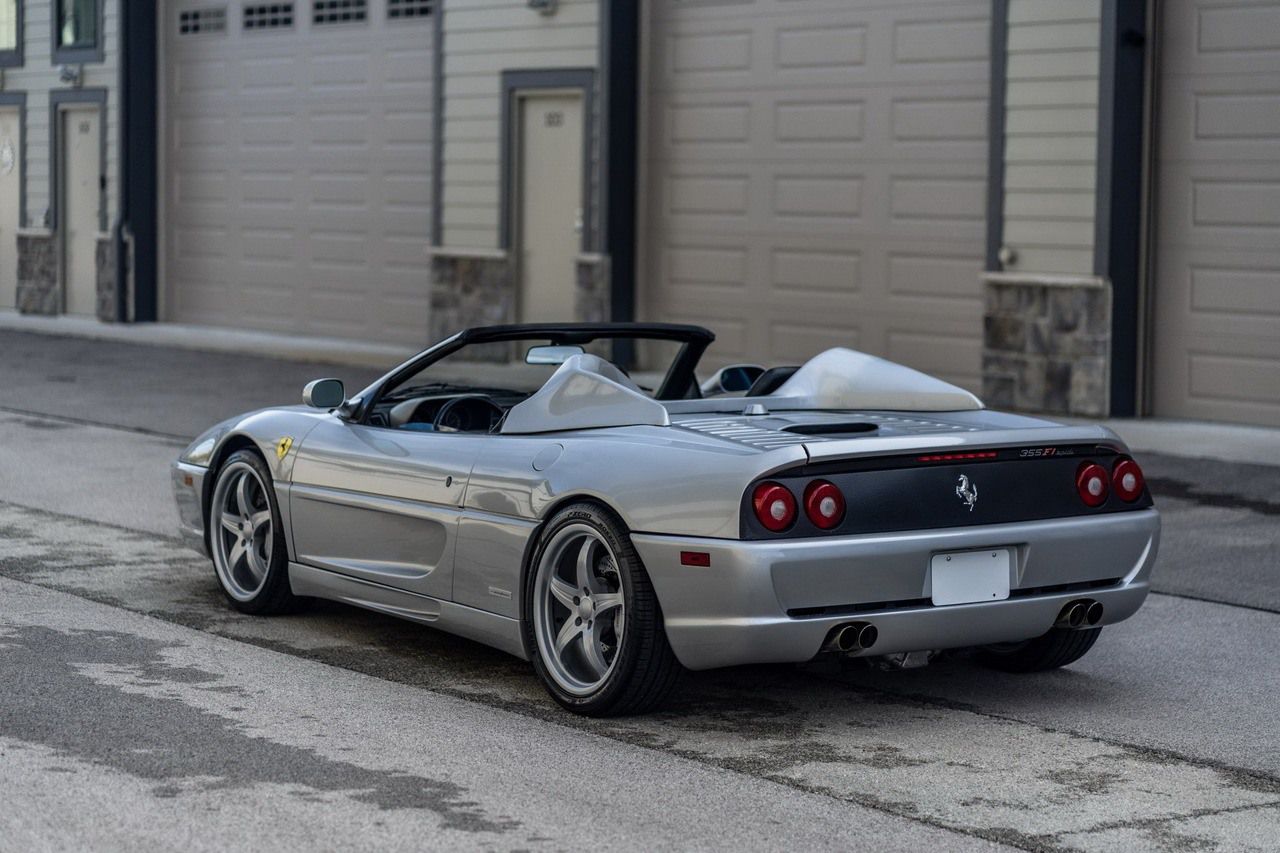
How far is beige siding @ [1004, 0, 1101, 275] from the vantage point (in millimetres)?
13523

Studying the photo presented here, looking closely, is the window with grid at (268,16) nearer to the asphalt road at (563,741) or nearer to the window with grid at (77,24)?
the window with grid at (77,24)

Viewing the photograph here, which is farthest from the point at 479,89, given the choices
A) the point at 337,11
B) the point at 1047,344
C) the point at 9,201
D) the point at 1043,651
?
the point at 1043,651

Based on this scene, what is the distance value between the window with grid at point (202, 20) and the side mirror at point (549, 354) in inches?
665

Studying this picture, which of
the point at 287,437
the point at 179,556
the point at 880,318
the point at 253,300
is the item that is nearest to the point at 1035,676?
the point at 287,437

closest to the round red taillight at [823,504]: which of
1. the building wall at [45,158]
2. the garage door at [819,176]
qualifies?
the garage door at [819,176]

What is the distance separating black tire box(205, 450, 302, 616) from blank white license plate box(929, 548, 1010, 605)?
8.22 ft

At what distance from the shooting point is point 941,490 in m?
5.56

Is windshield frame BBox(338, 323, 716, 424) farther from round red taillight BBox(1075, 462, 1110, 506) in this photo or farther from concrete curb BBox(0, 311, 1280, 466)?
concrete curb BBox(0, 311, 1280, 466)

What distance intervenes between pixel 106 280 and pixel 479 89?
722 cm

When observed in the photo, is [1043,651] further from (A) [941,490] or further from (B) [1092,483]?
(A) [941,490]

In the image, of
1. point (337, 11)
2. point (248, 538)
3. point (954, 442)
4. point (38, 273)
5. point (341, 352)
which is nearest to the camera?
point (954, 442)

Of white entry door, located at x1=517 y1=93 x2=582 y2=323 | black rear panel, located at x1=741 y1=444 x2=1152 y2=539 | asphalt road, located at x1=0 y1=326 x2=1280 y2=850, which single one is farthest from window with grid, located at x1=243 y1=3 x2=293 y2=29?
black rear panel, located at x1=741 y1=444 x2=1152 y2=539

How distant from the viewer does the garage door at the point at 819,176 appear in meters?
14.8

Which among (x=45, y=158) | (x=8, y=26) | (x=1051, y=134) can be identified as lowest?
(x=1051, y=134)
